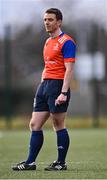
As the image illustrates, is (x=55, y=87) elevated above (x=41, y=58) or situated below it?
above

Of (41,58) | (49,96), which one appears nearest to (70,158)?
(49,96)

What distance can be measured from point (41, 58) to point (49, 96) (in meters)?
20.6

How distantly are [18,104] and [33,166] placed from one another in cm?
2030

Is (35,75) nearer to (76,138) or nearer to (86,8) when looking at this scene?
(86,8)

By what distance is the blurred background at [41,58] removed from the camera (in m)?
21.8

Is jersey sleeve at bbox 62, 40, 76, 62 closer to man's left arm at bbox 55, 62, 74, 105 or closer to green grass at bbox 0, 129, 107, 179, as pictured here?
man's left arm at bbox 55, 62, 74, 105

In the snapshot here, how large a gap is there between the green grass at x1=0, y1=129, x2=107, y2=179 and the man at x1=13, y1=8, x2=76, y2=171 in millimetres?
298

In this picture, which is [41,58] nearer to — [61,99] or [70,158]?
[70,158]

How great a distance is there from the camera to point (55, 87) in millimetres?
7953

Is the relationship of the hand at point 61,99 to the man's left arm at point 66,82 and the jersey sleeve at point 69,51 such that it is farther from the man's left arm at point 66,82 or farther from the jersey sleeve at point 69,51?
the jersey sleeve at point 69,51

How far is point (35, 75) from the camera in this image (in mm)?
34688

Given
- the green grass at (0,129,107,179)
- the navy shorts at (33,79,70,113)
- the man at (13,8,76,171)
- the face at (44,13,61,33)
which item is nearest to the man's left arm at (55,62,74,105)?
the man at (13,8,76,171)

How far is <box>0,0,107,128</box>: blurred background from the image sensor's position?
858 inches

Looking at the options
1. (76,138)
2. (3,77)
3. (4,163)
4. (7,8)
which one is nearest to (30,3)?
(7,8)
